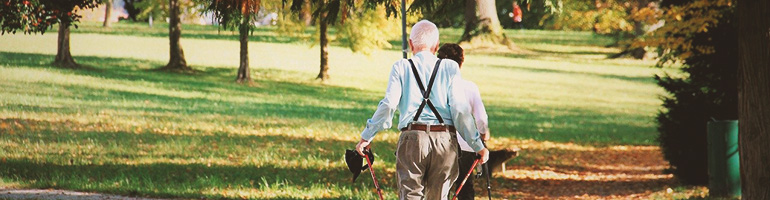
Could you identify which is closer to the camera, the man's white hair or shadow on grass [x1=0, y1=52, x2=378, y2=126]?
the man's white hair

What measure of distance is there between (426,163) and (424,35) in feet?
2.49

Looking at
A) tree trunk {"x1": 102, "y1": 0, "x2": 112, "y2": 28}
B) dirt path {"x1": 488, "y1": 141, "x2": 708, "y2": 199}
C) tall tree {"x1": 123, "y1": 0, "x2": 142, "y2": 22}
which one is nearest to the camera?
dirt path {"x1": 488, "y1": 141, "x2": 708, "y2": 199}

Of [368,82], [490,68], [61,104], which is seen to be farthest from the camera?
[490,68]

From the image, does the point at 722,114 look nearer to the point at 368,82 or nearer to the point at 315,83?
the point at 315,83

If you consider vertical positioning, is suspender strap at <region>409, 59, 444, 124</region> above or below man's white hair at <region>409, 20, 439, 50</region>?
below

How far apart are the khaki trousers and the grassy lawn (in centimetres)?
471

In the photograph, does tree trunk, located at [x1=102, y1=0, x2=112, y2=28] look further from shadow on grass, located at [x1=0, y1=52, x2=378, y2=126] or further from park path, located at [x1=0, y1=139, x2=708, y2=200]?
park path, located at [x1=0, y1=139, x2=708, y2=200]

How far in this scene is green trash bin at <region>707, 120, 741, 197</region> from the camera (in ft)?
39.0

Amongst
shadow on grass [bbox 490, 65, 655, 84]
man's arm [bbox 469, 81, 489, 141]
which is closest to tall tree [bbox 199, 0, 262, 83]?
man's arm [bbox 469, 81, 489, 141]

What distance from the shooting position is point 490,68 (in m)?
42.4

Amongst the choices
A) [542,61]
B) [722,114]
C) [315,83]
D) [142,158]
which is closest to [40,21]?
[142,158]

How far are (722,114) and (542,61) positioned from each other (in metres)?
34.3

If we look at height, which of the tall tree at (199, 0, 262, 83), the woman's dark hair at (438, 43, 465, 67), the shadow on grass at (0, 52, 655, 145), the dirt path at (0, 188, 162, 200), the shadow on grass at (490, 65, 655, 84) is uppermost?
the tall tree at (199, 0, 262, 83)

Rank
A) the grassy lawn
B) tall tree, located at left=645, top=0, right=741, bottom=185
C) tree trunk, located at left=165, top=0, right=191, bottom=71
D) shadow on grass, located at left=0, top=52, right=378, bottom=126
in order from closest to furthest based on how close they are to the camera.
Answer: the grassy lawn
tall tree, located at left=645, top=0, right=741, bottom=185
shadow on grass, located at left=0, top=52, right=378, bottom=126
tree trunk, located at left=165, top=0, right=191, bottom=71
